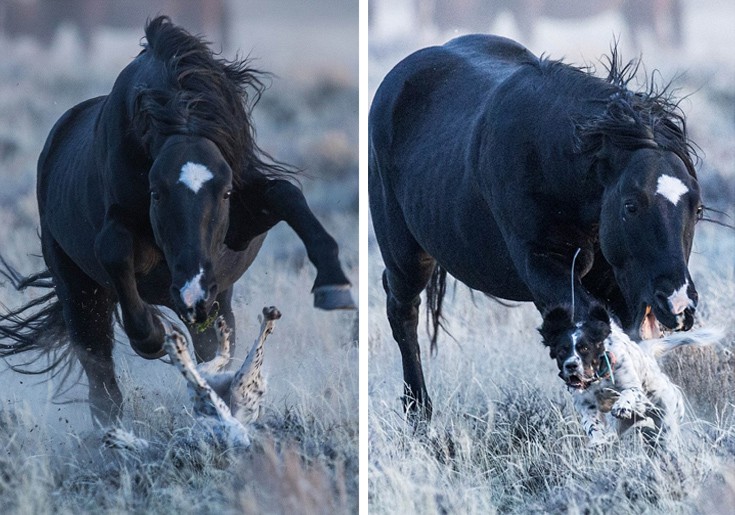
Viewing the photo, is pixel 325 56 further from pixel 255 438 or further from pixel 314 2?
pixel 255 438

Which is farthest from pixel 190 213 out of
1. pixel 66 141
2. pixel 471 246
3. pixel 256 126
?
pixel 471 246

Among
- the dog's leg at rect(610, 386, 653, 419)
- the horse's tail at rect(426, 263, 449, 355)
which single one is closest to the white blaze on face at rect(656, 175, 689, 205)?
the dog's leg at rect(610, 386, 653, 419)

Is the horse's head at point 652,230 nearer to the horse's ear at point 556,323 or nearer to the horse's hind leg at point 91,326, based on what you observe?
the horse's ear at point 556,323

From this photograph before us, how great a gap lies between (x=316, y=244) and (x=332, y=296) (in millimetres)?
226

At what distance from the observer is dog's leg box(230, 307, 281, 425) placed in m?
6.44

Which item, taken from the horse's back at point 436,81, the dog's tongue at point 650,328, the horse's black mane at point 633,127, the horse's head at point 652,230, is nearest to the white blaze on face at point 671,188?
the horse's head at point 652,230

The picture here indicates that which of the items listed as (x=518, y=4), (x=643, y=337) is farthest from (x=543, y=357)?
(x=518, y=4)

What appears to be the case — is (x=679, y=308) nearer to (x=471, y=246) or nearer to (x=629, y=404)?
(x=629, y=404)

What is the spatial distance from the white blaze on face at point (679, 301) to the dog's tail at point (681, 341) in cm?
75

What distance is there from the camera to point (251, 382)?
21.3 feet

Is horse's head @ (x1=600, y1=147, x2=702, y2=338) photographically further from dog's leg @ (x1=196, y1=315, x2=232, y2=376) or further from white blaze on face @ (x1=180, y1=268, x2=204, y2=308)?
dog's leg @ (x1=196, y1=315, x2=232, y2=376)

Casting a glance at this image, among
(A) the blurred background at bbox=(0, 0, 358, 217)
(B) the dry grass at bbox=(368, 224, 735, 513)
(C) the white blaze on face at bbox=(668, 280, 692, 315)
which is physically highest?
(A) the blurred background at bbox=(0, 0, 358, 217)

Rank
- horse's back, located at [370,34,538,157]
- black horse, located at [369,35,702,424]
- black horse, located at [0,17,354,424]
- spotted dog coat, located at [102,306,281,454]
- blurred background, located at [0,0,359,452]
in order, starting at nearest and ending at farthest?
1. black horse, located at [369,35,702,424]
2. black horse, located at [0,17,354,424]
3. spotted dog coat, located at [102,306,281,454]
4. blurred background, located at [0,0,359,452]
5. horse's back, located at [370,34,538,157]

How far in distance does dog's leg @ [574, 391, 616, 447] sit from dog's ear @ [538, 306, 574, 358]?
2.27ft
